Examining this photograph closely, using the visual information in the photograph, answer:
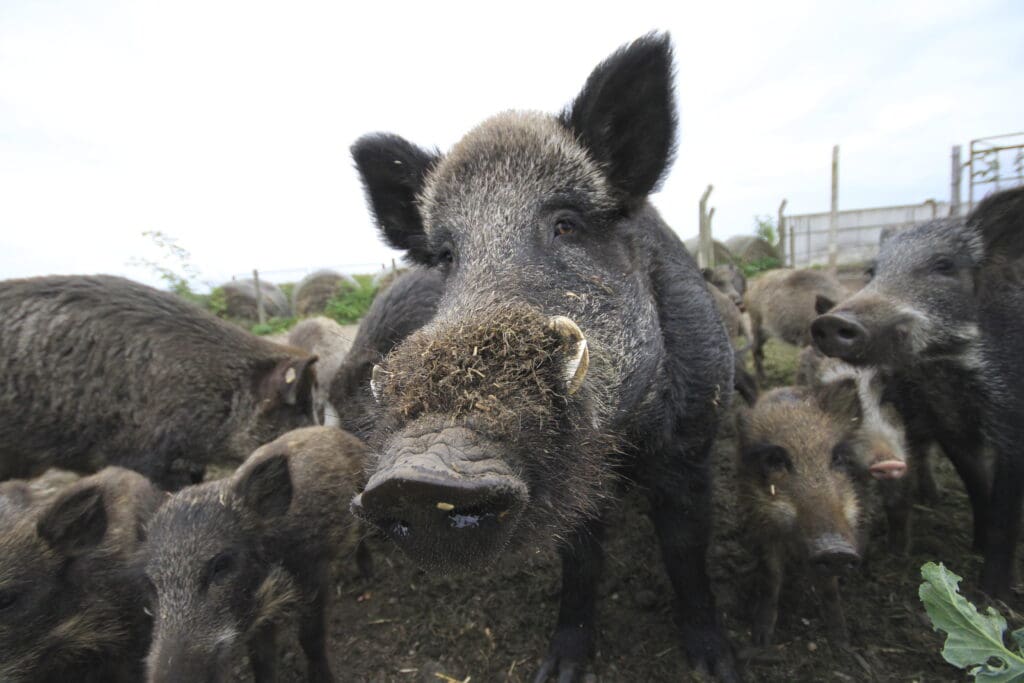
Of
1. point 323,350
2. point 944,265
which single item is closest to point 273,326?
point 323,350

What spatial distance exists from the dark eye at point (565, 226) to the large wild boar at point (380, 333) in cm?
243

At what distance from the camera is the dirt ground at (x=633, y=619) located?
3053 mm

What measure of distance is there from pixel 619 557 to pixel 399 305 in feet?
9.76

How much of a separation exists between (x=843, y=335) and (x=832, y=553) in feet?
4.60

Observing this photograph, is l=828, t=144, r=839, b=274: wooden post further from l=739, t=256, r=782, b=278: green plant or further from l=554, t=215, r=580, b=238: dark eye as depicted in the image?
l=554, t=215, r=580, b=238: dark eye

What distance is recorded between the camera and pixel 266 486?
10.5 feet

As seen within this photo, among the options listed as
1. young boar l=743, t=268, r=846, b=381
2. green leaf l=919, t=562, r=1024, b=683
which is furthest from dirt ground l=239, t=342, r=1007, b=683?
young boar l=743, t=268, r=846, b=381

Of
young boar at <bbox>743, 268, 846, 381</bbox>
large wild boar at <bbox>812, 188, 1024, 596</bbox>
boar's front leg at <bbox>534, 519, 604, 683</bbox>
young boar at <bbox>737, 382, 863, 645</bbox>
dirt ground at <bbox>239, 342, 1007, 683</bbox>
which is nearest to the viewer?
young boar at <bbox>737, 382, 863, 645</bbox>

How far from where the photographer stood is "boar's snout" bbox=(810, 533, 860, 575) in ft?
9.17

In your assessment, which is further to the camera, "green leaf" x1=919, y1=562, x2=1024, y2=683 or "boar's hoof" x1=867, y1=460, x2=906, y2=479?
"boar's hoof" x1=867, y1=460, x2=906, y2=479

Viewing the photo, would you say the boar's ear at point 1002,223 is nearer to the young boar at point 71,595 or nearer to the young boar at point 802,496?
the young boar at point 802,496

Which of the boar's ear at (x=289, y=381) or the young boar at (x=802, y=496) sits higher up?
the boar's ear at (x=289, y=381)

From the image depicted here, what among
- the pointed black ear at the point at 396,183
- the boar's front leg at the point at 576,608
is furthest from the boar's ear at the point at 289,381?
the boar's front leg at the point at 576,608

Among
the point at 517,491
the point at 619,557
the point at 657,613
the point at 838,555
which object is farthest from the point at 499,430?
the point at 619,557
